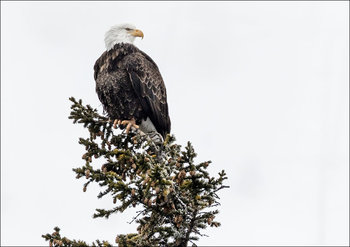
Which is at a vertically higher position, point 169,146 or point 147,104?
point 147,104

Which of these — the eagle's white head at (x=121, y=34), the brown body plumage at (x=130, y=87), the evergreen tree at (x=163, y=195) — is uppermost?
the eagle's white head at (x=121, y=34)

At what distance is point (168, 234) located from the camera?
18.9 feet

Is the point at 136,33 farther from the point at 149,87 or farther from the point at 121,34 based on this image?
the point at 149,87

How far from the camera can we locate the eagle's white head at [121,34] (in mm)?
10242

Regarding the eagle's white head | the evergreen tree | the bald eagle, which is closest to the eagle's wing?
the bald eagle

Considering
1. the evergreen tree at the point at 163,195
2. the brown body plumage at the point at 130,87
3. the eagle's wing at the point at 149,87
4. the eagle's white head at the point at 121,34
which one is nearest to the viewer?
the evergreen tree at the point at 163,195

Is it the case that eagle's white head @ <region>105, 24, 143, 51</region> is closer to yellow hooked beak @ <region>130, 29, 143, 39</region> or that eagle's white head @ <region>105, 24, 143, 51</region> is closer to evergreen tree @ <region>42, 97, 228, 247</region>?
yellow hooked beak @ <region>130, 29, 143, 39</region>

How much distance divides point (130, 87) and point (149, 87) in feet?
1.19

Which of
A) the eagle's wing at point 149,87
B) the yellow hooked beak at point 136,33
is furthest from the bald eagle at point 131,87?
the yellow hooked beak at point 136,33

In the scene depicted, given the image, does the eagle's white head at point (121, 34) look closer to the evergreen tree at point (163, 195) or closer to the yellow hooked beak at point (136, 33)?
the yellow hooked beak at point (136, 33)

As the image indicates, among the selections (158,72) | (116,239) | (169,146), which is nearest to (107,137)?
(169,146)

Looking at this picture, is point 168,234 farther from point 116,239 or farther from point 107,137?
point 107,137

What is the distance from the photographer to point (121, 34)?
34.1 feet

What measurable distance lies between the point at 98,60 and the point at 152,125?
1.54m
